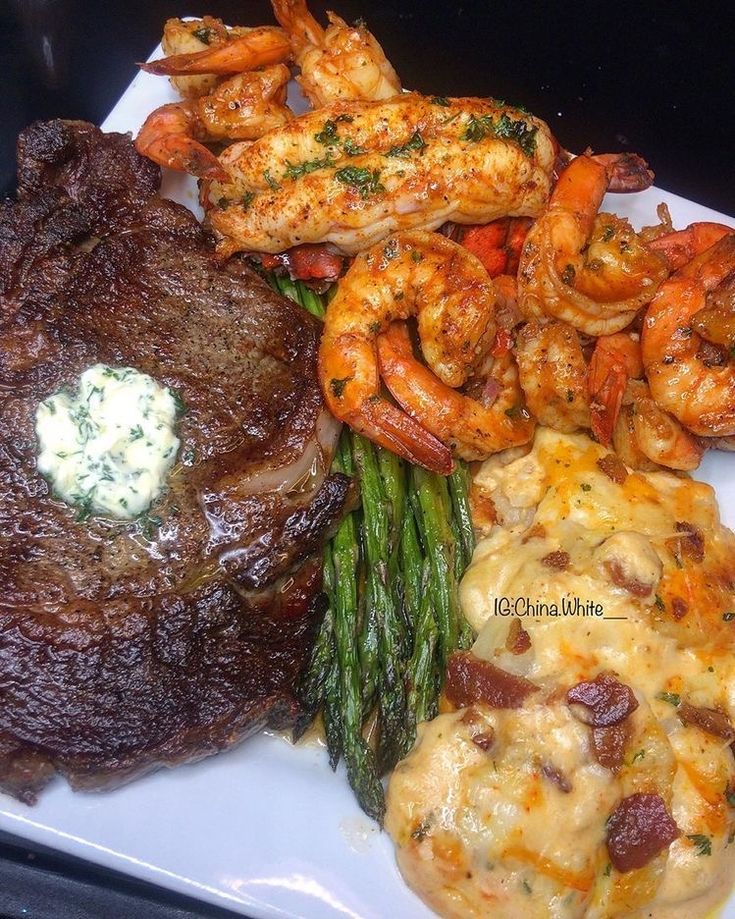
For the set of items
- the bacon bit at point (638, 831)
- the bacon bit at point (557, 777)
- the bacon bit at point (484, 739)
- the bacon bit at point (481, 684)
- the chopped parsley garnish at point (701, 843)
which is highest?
the bacon bit at point (481, 684)

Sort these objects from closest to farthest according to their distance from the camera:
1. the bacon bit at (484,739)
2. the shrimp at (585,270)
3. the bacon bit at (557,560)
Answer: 1. the bacon bit at (484,739)
2. the bacon bit at (557,560)
3. the shrimp at (585,270)

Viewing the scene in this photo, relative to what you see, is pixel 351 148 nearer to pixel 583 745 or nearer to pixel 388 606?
pixel 388 606

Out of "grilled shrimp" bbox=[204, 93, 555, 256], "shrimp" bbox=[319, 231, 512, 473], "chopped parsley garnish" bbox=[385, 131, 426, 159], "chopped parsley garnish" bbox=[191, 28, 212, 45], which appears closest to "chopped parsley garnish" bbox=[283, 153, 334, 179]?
"grilled shrimp" bbox=[204, 93, 555, 256]

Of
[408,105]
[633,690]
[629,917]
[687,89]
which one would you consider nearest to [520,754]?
[633,690]

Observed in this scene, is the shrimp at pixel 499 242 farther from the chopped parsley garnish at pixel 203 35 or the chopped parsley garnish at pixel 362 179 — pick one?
the chopped parsley garnish at pixel 203 35

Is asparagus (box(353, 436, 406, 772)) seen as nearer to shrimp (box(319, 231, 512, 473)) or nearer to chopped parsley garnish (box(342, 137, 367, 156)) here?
shrimp (box(319, 231, 512, 473))

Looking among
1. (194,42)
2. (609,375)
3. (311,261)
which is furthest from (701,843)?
(194,42)

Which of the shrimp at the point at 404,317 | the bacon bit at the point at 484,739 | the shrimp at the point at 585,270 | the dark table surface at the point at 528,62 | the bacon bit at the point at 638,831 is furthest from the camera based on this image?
the dark table surface at the point at 528,62

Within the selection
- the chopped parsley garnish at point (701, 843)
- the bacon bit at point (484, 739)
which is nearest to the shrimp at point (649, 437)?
the bacon bit at point (484, 739)
